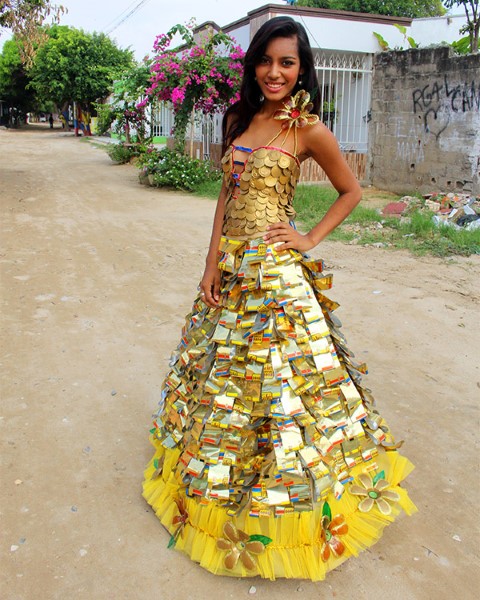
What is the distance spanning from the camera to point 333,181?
2064mm

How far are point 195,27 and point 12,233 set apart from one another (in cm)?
873

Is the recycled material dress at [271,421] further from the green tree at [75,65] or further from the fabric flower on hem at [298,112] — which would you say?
the green tree at [75,65]

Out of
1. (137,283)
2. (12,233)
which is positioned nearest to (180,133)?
(12,233)

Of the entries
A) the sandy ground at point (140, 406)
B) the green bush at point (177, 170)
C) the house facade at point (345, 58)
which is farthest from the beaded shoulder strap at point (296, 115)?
the green bush at point (177, 170)

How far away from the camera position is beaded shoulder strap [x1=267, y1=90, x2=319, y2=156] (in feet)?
6.42

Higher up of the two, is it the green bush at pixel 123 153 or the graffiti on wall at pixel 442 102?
the graffiti on wall at pixel 442 102

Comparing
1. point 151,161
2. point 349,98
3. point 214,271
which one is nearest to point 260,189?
point 214,271

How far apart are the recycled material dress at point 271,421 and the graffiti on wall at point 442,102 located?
315 inches

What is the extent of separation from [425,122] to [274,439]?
913cm

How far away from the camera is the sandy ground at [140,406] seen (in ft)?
6.79

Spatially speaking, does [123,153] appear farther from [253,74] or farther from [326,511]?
[326,511]

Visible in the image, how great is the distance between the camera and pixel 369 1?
25.4m

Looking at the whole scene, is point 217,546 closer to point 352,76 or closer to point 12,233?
point 12,233

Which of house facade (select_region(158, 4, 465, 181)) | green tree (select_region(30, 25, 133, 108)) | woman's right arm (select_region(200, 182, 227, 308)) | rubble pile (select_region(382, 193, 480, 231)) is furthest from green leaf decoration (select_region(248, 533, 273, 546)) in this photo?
green tree (select_region(30, 25, 133, 108))
